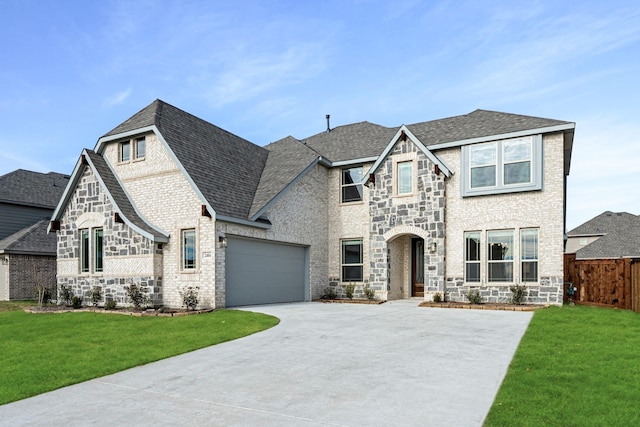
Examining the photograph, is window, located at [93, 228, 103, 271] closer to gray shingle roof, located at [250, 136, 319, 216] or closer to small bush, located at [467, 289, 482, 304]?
gray shingle roof, located at [250, 136, 319, 216]

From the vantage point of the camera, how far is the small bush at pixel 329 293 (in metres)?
20.0

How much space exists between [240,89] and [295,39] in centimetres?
379

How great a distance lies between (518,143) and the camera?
54.6ft

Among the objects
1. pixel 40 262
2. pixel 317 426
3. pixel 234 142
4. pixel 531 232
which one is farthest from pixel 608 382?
pixel 40 262

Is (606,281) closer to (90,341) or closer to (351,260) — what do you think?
(351,260)

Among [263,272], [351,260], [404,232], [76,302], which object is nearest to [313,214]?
[351,260]

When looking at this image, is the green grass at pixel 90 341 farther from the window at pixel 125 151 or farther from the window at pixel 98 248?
the window at pixel 125 151

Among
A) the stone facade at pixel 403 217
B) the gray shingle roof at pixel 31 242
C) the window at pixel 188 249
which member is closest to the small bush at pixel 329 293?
the stone facade at pixel 403 217

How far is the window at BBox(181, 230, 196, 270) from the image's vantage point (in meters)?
15.8

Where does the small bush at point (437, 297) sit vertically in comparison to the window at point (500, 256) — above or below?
below

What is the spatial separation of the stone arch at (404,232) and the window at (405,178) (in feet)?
4.70

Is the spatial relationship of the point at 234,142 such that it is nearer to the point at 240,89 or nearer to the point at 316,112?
the point at 240,89

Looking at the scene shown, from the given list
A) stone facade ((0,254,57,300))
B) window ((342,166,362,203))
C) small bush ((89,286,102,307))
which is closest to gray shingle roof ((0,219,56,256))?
stone facade ((0,254,57,300))

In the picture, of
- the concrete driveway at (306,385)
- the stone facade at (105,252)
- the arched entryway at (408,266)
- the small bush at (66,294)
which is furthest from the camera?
the arched entryway at (408,266)
